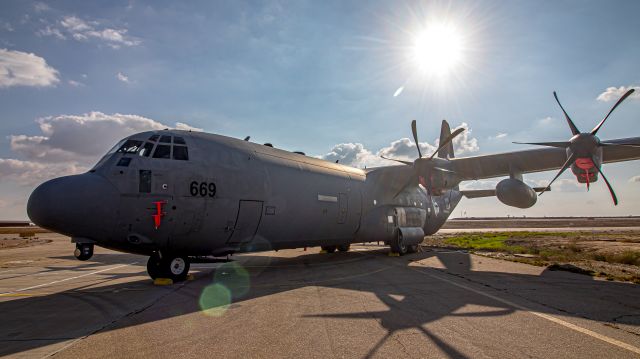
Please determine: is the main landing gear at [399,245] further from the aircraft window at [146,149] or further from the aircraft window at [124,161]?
the aircraft window at [124,161]

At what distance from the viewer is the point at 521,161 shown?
18.7 metres

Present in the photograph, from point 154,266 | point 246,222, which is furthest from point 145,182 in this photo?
point 246,222

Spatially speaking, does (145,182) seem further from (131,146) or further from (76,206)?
(76,206)

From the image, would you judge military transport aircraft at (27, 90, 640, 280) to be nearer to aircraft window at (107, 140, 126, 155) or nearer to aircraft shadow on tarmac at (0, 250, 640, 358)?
aircraft window at (107, 140, 126, 155)

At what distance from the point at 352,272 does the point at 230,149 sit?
21.4 ft

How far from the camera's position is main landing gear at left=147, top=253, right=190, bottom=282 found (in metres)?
11.0

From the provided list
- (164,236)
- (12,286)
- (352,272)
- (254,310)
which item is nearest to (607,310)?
(254,310)

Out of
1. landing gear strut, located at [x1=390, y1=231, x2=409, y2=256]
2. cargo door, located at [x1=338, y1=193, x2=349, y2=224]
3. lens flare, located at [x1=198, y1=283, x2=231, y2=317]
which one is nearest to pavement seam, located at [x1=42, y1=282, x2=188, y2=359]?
lens flare, located at [x1=198, y1=283, x2=231, y2=317]

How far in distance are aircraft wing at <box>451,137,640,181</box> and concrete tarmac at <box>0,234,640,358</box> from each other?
319 inches

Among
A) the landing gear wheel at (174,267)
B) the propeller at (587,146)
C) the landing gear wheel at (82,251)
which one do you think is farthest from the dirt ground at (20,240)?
the propeller at (587,146)

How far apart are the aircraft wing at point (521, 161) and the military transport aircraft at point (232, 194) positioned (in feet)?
0.18

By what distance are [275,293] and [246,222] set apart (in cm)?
363

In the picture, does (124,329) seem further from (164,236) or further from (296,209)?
(296,209)

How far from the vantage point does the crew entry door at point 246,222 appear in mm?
12039
